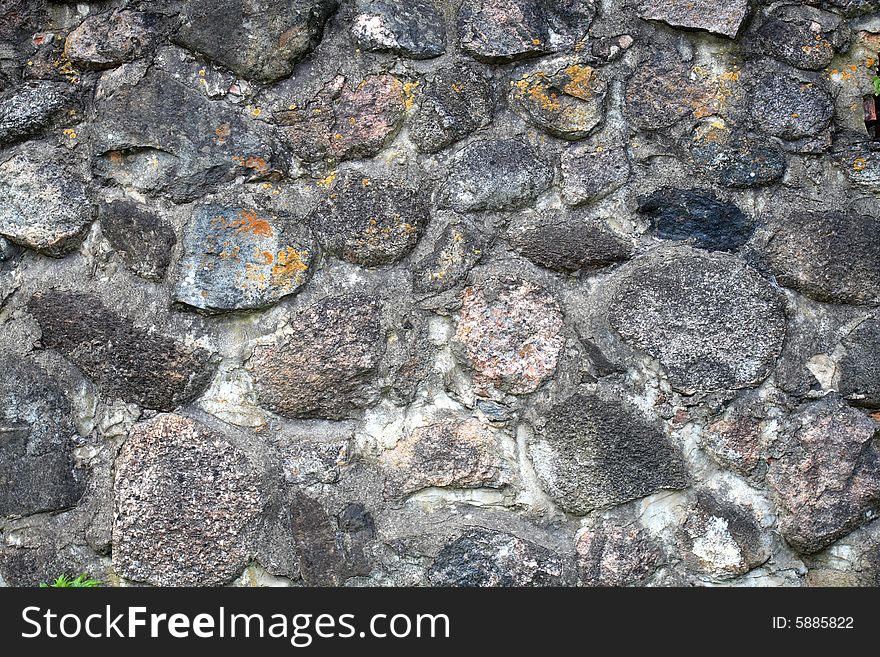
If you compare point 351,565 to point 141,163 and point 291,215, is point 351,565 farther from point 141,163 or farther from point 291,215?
point 141,163

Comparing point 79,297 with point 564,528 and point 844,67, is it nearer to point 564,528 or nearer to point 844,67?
point 564,528

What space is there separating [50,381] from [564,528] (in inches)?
39.8

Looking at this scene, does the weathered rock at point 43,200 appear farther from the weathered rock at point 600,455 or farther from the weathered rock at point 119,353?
the weathered rock at point 600,455

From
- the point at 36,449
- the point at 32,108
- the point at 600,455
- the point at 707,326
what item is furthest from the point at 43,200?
the point at 707,326

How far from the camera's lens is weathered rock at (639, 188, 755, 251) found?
4.95 feet

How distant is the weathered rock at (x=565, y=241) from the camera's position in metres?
1.51

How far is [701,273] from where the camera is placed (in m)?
1.51

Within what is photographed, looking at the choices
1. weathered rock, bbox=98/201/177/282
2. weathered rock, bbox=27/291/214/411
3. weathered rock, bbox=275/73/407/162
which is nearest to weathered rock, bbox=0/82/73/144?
weathered rock, bbox=98/201/177/282

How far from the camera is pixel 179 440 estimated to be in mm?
1522

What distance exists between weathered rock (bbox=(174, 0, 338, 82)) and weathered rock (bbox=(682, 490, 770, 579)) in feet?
3.67

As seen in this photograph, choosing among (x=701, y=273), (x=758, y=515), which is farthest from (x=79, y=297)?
(x=758, y=515)

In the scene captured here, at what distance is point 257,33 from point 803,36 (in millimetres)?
1005

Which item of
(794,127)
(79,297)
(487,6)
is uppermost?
(487,6)

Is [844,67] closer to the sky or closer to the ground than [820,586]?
closer to the sky
